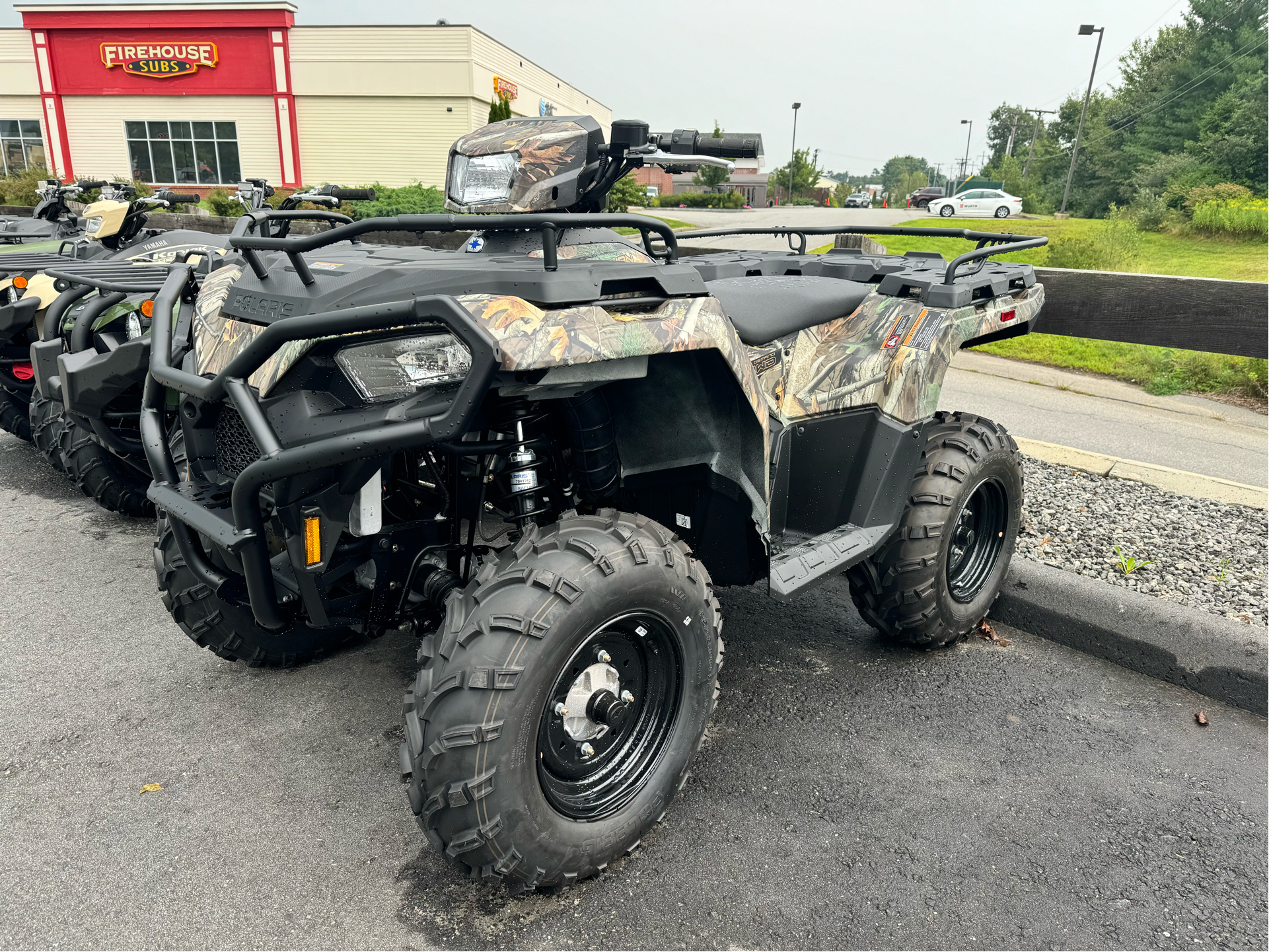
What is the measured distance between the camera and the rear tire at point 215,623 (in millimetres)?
2953

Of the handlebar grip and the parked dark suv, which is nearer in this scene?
the handlebar grip

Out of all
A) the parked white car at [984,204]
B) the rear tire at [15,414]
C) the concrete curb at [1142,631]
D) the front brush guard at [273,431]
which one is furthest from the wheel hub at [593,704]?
the parked white car at [984,204]

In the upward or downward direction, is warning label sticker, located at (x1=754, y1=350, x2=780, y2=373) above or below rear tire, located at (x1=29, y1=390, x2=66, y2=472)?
above

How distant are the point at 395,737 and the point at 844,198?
91.2 metres

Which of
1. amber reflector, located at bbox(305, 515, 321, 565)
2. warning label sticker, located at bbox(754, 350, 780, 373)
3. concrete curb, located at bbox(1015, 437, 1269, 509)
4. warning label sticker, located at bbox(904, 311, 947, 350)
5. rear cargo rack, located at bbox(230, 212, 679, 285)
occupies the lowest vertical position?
concrete curb, located at bbox(1015, 437, 1269, 509)

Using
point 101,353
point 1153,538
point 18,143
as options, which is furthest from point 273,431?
point 18,143

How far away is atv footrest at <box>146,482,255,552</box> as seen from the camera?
210 cm

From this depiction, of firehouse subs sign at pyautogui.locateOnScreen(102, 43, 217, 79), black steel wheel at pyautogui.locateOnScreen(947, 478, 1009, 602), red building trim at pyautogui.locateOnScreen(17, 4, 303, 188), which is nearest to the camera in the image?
black steel wheel at pyautogui.locateOnScreen(947, 478, 1009, 602)

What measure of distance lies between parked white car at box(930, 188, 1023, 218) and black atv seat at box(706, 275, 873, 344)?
112ft

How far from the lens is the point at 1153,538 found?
4.13 meters

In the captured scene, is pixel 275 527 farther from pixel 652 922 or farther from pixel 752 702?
pixel 752 702

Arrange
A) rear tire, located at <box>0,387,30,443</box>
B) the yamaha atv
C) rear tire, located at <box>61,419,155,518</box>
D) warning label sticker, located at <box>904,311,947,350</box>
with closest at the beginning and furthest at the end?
warning label sticker, located at <box>904,311,947,350</box>
the yamaha atv
rear tire, located at <box>61,419,155,518</box>
rear tire, located at <box>0,387,30,443</box>

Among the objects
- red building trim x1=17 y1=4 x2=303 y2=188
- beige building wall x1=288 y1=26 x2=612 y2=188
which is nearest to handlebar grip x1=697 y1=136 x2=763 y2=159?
beige building wall x1=288 y1=26 x2=612 y2=188

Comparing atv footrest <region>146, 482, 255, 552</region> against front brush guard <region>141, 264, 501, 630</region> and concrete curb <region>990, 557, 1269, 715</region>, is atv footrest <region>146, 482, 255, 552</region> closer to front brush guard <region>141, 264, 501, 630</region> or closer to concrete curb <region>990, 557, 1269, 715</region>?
front brush guard <region>141, 264, 501, 630</region>
